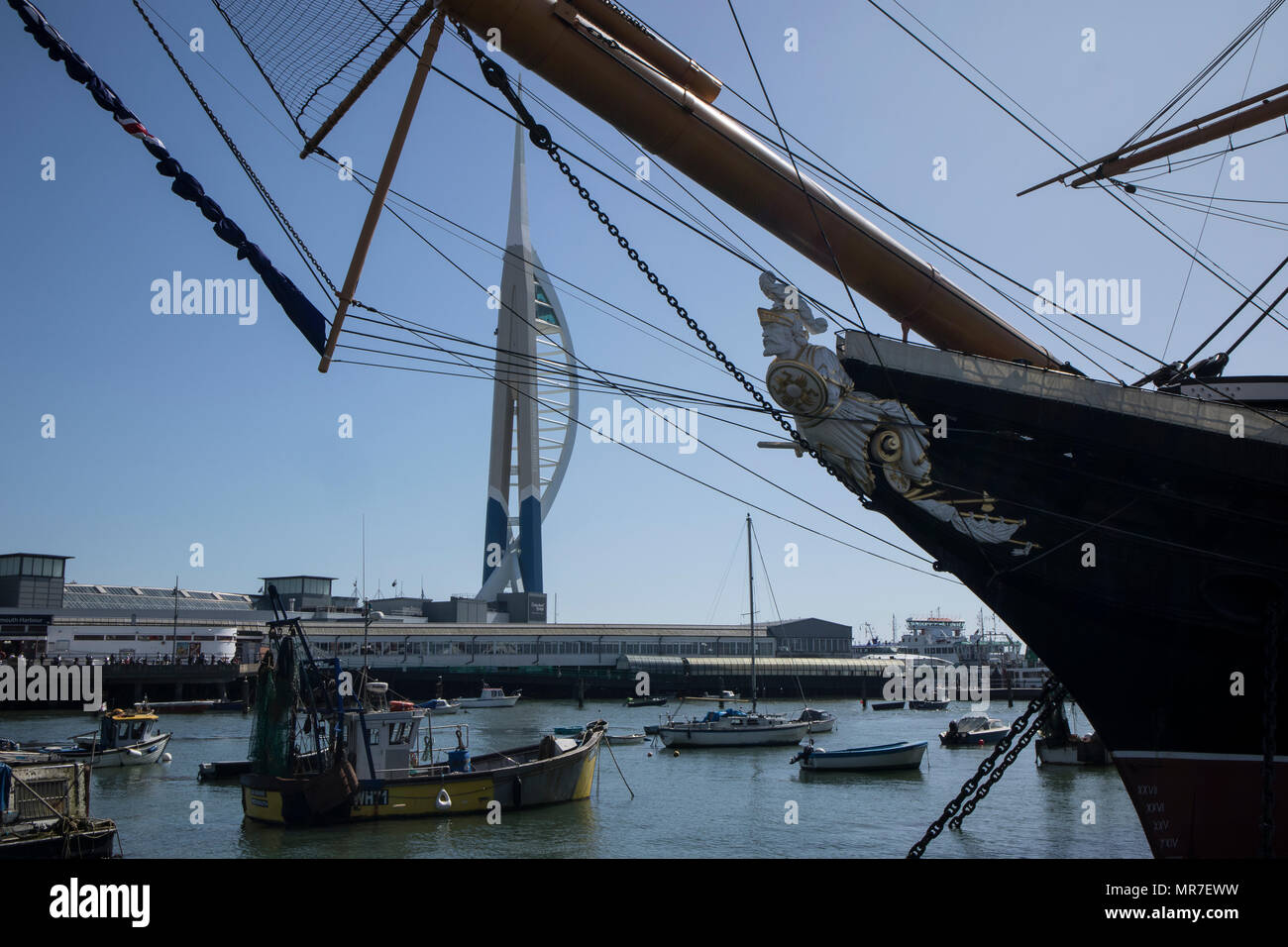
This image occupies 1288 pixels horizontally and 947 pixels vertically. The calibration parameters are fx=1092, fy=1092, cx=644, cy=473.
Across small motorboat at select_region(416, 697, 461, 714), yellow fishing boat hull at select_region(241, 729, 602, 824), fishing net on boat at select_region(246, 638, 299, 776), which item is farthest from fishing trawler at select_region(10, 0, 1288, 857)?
small motorboat at select_region(416, 697, 461, 714)

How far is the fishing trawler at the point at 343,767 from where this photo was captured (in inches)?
958

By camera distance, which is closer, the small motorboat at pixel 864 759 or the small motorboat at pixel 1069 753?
the small motorboat at pixel 864 759

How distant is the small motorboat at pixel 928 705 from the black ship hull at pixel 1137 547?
6569 cm

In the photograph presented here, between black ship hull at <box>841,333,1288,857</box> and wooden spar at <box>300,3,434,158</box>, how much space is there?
5252 mm

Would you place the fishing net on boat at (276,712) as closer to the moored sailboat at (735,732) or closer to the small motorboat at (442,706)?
the moored sailboat at (735,732)

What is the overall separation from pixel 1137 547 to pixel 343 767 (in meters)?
18.7

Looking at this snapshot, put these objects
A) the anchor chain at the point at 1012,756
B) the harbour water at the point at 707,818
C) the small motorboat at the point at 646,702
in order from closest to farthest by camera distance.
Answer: the anchor chain at the point at 1012,756, the harbour water at the point at 707,818, the small motorboat at the point at 646,702

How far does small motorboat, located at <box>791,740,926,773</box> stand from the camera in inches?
1398

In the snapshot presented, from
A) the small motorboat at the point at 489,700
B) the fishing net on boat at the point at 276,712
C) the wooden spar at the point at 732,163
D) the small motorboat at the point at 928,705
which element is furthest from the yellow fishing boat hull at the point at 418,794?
the small motorboat at the point at 928,705

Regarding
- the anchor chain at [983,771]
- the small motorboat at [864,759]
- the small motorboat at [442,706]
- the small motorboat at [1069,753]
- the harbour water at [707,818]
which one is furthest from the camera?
the small motorboat at [442,706]

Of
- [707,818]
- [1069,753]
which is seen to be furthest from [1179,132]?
[1069,753]

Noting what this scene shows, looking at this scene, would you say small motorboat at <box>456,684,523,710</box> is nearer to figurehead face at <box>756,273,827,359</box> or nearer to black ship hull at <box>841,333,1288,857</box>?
black ship hull at <box>841,333,1288,857</box>
